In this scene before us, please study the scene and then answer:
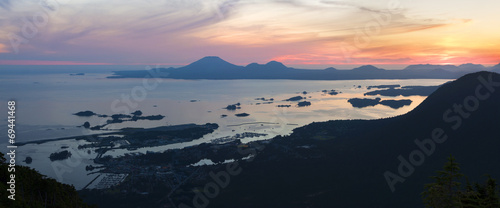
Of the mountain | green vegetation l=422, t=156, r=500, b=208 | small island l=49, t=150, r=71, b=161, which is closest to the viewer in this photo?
green vegetation l=422, t=156, r=500, b=208

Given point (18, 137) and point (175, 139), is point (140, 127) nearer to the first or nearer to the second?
point (175, 139)

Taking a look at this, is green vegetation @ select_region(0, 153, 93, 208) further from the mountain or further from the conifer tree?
the conifer tree

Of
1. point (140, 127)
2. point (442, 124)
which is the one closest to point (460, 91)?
point (442, 124)

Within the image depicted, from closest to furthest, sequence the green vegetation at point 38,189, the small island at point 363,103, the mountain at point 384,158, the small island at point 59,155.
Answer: the green vegetation at point 38,189 < the mountain at point 384,158 < the small island at point 59,155 < the small island at point 363,103

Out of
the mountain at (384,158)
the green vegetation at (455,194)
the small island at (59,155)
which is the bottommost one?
the small island at (59,155)

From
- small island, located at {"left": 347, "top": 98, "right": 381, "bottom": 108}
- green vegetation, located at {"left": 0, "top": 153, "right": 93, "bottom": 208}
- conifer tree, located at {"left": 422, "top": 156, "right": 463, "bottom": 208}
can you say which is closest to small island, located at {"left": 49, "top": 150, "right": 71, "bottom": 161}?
green vegetation, located at {"left": 0, "top": 153, "right": 93, "bottom": 208}

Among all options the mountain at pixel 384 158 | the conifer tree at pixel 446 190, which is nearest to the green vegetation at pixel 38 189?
the mountain at pixel 384 158

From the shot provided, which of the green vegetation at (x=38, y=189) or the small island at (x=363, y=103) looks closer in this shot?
the green vegetation at (x=38, y=189)

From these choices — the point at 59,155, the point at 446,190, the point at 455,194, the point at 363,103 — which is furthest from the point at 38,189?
the point at 363,103

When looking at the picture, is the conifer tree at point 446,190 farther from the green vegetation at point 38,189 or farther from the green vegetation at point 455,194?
the green vegetation at point 38,189
